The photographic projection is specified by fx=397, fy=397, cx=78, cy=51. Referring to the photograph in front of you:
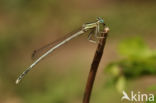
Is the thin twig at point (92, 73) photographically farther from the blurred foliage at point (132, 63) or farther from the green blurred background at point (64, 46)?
the green blurred background at point (64, 46)

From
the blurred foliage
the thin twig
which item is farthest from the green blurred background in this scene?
the thin twig

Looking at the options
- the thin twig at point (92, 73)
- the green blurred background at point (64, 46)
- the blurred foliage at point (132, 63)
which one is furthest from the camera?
the green blurred background at point (64, 46)

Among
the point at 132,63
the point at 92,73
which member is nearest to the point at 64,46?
the point at 132,63

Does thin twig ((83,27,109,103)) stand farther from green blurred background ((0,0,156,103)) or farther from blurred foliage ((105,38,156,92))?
green blurred background ((0,0,156,103))

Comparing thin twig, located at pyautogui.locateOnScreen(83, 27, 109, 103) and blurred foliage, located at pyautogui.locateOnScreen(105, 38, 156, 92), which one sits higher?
thin twig, located at pyautogui.locateOnScreen(83, 27, 109, 103)

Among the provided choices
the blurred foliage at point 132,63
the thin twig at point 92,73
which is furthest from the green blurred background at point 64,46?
the thin twig at point 92,73

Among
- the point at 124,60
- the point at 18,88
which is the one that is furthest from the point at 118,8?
the point at 124,60
